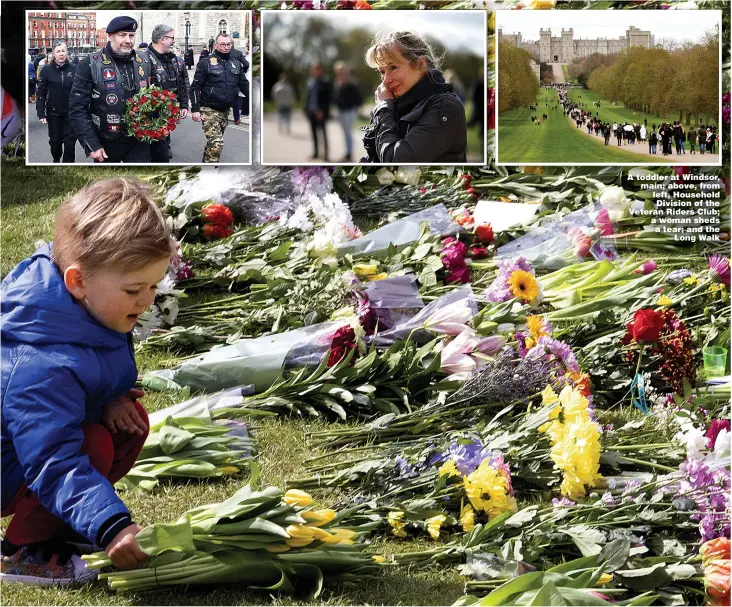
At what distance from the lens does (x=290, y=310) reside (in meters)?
4.18

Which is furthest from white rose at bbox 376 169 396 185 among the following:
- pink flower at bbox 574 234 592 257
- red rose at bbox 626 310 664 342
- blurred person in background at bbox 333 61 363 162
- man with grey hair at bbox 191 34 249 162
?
red rose at bbox 626 310 664 342

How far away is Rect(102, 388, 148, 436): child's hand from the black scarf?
3060mm

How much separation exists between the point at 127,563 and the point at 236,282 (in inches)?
102

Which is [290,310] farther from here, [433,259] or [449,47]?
[449,47]

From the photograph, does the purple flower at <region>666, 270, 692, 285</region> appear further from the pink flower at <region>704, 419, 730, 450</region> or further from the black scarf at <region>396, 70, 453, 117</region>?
the black scarf at <region>396, 70, 453, 117</region>

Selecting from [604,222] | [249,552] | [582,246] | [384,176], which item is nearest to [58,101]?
[384,176]

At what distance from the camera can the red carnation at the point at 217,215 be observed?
520cm

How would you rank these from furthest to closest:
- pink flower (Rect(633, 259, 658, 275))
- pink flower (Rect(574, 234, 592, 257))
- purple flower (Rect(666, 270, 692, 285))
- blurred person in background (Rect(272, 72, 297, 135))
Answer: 1. blurred person in background (Rect(272, 72, 297, 135))
2. pink flower (Rect(574, 234, 592, 257))
3. pink flower (Rect(633, 259, 658, 275))
4. purple flower (Rect(666, 270, 692, 285))

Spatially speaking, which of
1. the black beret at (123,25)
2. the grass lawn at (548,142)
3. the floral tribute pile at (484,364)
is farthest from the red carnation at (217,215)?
the grass lawn at (548,142)

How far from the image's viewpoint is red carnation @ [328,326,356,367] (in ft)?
12.0

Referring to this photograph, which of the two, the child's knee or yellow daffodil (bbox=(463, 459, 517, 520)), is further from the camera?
yellow daffodil (bbox=(463, 459, 517, 520))

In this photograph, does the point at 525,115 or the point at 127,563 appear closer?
the point at 127,563

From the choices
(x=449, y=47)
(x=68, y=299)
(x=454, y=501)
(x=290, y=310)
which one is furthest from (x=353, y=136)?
(x=68, y=299)

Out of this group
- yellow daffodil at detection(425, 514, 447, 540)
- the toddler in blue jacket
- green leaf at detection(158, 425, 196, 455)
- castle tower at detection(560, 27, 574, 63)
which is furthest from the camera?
castle tower at detection(560, 27, 574, 63)
